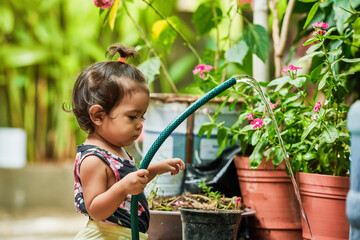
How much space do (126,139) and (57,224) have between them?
7.85 feet

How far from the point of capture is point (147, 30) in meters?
4.25

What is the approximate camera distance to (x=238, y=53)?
212cm

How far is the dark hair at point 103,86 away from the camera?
150 cm

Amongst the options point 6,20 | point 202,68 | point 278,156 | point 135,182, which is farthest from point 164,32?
point 6,20

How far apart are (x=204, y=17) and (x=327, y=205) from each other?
110 cm

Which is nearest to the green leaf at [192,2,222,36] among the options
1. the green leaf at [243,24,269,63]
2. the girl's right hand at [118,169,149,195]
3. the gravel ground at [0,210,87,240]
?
the green leaf at [243,24,269,63]

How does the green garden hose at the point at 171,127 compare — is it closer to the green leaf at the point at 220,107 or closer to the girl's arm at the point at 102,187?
the girl's arm at the point at 102,187

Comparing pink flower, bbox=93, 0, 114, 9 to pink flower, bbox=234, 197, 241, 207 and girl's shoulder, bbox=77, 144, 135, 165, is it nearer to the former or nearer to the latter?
girl's shoulder, bbox=77, 144, 135, 165

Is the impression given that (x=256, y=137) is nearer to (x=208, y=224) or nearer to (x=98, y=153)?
(x=208, y=224)

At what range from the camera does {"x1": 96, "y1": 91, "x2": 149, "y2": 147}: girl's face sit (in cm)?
150

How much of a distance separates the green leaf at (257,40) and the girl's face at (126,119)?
30.1 inches

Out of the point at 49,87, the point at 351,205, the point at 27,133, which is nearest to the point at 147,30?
the point at 49,87

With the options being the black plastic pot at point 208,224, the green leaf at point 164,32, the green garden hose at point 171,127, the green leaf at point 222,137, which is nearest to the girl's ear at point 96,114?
the green garden hose at point 171,127

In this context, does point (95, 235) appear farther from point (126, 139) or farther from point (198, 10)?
point (198, 10)
